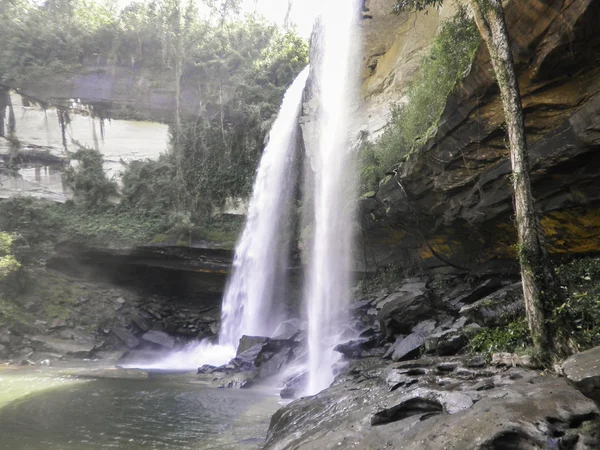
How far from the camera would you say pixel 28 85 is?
71.8 feet

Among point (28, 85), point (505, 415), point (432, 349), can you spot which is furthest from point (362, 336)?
point (28, 85)

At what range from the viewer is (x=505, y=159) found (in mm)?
8047

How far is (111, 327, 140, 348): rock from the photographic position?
16906 millimetres

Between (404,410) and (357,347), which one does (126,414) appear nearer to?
(357,347)

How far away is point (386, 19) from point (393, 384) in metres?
13.4

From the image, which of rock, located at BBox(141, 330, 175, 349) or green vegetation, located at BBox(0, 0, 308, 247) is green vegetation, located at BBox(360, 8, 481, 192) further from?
rock, located at BBox(141, 330, 175, 349)

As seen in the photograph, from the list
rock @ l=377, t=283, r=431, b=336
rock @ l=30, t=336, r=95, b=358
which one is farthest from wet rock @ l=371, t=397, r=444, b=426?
rock @ l=30, t=336, r=95, b=358

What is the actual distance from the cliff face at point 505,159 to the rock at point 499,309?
163 centimetres

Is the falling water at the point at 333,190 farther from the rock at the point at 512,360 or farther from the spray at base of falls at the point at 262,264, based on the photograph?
the rock at the point at 512,360

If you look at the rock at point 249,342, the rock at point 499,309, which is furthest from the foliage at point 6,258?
the rock at point 499,309

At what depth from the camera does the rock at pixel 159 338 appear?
17359 mm

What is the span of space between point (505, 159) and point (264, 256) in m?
11.2

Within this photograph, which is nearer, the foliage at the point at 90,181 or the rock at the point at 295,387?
the rock at the point at 295,387

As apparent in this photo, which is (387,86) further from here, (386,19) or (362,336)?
(362,336)
